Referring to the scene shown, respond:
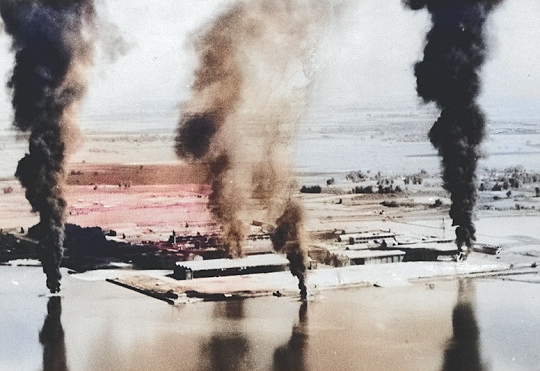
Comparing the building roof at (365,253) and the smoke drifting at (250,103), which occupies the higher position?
the smoke drifting at (250,103)

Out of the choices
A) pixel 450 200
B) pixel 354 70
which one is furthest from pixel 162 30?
pixel 450 200

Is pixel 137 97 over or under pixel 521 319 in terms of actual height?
over

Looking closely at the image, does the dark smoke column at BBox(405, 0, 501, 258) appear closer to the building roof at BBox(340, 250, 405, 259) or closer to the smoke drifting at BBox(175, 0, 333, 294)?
the building roof at BBox(340, 250, 405, 259)

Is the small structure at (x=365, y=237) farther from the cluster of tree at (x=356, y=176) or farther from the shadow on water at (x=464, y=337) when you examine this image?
the shadow on water at (x=464, y=337)

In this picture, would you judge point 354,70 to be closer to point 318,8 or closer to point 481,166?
point 318,8

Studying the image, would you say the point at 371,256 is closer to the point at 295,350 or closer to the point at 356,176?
the point at 356,176

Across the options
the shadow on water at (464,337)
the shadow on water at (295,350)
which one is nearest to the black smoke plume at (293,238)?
the shadow on water at (295,350)

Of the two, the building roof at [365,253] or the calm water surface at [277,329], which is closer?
the calm water surface at [277,329]
